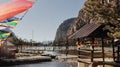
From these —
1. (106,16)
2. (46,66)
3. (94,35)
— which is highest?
(106,16)

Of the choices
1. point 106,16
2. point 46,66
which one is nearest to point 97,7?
point 106,16

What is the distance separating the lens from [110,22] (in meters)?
21.9

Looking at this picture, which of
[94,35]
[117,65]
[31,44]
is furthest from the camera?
[31,44]

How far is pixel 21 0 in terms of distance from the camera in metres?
9.23

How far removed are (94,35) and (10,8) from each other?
14.0 meters

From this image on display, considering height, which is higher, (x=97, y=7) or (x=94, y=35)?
(x=97, y=7)

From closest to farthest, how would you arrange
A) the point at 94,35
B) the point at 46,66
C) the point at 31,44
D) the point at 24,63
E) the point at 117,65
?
the point at 117,65, the point at 94,35, the point at 46,66, the point at 24,63, the point at 31,44

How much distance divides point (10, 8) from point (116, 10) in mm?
13334

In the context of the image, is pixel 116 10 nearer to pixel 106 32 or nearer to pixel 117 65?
pixel 106 32

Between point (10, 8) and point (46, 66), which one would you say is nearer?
point (10, 8)

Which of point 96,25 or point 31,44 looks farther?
point 31,44

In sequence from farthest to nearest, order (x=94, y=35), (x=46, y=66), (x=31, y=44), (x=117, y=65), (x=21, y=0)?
(x=31, y=44), (x=46, y=66), (x=94, y=35), (x=117, y=65), (x=21, y=0)

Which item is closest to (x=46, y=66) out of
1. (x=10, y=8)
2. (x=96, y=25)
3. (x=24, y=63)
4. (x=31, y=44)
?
(x=24, y=63)

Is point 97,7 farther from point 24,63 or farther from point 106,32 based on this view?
point 24,63
